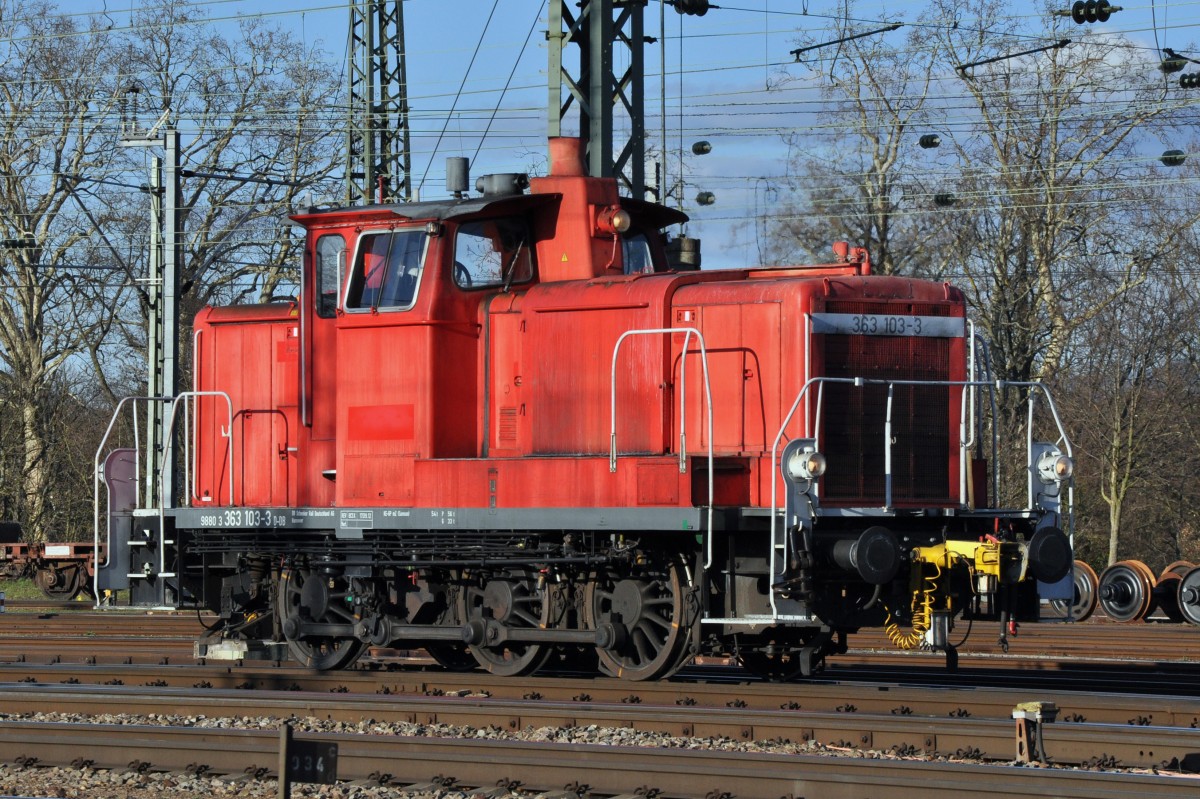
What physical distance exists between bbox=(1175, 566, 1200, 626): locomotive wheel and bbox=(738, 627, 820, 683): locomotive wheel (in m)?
9.13

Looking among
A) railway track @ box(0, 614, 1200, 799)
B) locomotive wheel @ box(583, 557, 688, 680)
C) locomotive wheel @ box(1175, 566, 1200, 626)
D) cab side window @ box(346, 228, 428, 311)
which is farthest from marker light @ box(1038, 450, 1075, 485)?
locomotive wheel @ box(1175, 566, 1200, 626)

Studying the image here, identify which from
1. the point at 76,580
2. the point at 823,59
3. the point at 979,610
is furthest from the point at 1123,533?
the point at 979,610

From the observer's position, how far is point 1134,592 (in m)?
19.9

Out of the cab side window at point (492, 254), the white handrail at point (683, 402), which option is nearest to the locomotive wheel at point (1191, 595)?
the white handrail at point (683, 402)

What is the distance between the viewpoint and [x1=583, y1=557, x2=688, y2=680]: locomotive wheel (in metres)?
10.8

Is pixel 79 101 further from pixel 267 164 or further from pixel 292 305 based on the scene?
pixel 292 305

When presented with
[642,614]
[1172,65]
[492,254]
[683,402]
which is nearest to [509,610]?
[642,614]

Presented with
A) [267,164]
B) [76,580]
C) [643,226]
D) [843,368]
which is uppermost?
[267,164]

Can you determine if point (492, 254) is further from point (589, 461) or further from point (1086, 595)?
point (1086, 595)

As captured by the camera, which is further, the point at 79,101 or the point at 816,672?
the point at 79,101

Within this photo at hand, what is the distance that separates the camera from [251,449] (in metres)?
13.0

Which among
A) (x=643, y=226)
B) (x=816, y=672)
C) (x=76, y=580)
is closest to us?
(x=816, y=672)

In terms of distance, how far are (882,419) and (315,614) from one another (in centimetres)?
468

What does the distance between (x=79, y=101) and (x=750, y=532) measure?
99.6 feet
